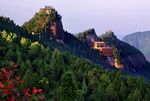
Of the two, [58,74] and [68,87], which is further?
[58,74]

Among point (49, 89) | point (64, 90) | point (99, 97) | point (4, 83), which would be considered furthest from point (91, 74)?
point (4, 83)

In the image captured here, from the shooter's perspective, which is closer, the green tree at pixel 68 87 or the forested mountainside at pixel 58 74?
the green tree at pixel 68 87

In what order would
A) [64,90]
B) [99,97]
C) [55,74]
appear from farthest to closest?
1. [55,74]
2. [99,97]
3. [64,90]

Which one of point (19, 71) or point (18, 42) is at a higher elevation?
point (18, 42)

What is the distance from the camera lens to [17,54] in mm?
145250

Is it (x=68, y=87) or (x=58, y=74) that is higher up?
(x=58, y=74)

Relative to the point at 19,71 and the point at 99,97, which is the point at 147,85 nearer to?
the point at 99,97

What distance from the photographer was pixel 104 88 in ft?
484

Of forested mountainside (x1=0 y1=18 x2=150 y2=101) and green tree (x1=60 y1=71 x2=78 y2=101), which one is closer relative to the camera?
green tree (x1=60 y1=71 x2=78 y2=101)

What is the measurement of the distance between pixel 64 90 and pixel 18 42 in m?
103

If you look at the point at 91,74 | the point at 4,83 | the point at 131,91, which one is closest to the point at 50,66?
the point at 91,74

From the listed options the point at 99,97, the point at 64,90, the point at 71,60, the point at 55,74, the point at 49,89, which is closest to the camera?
the point at 64,90

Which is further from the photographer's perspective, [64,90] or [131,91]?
[131,91]

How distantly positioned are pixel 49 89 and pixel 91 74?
89.0 ft
